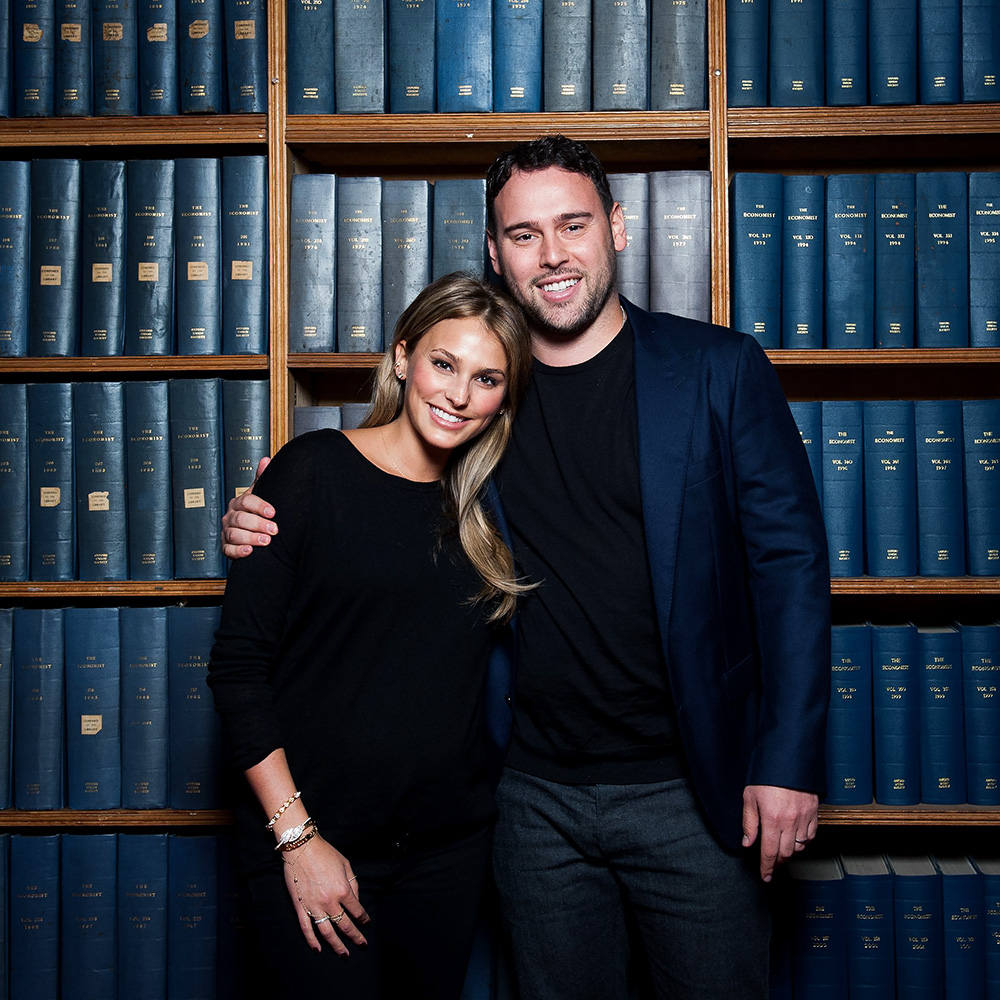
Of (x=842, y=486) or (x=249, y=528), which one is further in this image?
(x=842, y=486)

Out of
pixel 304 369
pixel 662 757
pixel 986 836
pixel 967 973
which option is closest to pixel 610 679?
pixel 662 757

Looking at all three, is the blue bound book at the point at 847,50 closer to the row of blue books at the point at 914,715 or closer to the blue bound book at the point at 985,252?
the blue bound book at the point at 985,252

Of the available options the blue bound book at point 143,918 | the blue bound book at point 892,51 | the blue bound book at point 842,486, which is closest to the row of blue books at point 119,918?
the blue bound book at point 143,918

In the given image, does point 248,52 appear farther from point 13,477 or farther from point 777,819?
point 777,819

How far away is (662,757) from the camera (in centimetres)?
133

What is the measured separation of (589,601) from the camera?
130 cm

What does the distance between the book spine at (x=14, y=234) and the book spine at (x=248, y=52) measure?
0.45 meters

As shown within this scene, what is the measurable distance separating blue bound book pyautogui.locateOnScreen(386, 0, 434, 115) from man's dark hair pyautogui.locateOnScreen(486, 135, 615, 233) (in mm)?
327

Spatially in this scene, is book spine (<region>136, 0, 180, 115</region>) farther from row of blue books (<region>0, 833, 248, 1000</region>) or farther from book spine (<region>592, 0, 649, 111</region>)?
row of blue books (<region>0, 833, 248, 1000</region>)

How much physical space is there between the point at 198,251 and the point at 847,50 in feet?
4.36

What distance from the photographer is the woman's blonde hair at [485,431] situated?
1.26 meters

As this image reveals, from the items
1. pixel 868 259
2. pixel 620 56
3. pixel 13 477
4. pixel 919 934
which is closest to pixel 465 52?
pixel 620 56

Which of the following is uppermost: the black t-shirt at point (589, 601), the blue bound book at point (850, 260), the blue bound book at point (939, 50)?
the blue bound book at point (939, 50)

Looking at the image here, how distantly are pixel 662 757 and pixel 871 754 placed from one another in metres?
0.56
